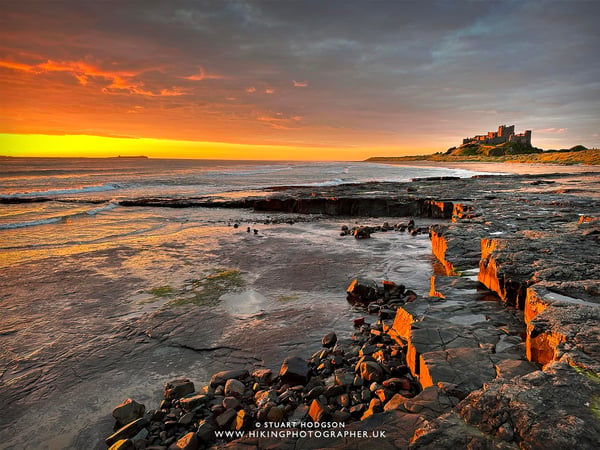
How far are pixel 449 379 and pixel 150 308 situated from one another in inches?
274

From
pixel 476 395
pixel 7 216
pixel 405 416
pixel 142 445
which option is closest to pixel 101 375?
pixel 142 445

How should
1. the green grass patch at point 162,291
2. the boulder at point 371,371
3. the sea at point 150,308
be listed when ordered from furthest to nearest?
the green grass patch at point 162,291, the sea at point 150,308, the boulder at point 371,371

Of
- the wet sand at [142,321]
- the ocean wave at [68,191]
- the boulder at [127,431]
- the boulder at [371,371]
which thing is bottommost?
the wet sand at [142,321]

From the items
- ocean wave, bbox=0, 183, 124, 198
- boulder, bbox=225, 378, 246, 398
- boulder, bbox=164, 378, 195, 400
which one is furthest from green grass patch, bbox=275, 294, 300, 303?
ocean wave, bbox=0, 183, 124, 198

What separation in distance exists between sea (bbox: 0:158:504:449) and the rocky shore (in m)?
0.72

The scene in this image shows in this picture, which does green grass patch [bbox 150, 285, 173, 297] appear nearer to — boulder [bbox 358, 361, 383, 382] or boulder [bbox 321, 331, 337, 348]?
boulder [bbox 321, 331, 337, 348]

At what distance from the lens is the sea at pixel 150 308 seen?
5324 mm

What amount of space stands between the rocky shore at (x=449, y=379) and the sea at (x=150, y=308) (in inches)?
28.4

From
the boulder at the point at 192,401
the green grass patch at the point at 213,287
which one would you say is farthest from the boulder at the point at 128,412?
the green grass patch at the point at 213,287

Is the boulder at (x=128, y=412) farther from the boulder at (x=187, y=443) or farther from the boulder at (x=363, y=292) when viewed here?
the boulder at (x=363, y=292)

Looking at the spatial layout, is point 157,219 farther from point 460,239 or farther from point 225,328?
point 460,239

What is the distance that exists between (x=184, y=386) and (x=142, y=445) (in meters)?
1.03

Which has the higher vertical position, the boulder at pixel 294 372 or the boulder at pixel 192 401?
the boulder at pixel 294 372

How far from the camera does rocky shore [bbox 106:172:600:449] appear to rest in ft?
9.66
